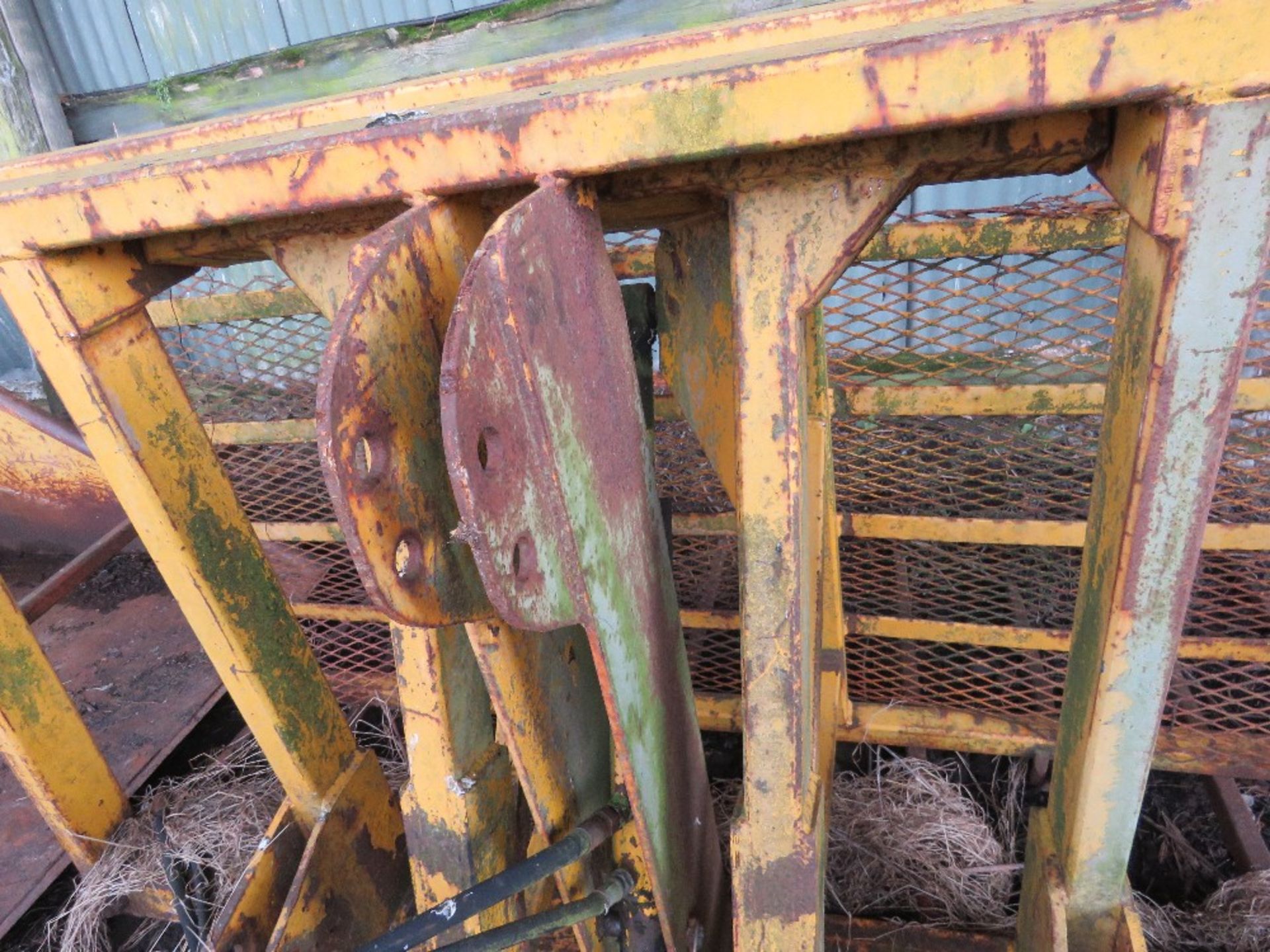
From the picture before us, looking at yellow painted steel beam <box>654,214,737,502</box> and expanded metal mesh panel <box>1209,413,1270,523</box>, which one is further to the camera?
expanded metal mesh panel <box>1209,413,1270,523</box>

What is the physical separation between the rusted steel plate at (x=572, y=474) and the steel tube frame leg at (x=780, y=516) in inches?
5.6

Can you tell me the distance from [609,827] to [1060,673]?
1.59 meters

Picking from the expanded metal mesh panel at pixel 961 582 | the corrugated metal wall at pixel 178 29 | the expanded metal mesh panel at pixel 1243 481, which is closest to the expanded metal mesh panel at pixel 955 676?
the expanded metal mesh panel at pixel 961 582

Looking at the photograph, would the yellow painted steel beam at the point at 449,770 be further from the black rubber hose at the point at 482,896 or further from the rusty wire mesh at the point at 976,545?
the rusty wire mesh at the point at 976,545

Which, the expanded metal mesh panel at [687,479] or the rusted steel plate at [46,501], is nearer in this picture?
the expanded metal mesh panel at [687,479]

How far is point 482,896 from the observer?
122cm

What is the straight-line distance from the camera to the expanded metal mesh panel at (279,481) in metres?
2.80

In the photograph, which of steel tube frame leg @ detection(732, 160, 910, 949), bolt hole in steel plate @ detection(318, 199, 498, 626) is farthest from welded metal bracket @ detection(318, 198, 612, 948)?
steel tube frame leg @ detection(732, 160, 910, 949)

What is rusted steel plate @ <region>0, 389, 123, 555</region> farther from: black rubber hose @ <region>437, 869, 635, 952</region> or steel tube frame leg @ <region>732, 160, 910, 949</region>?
steel tube frame leg @ <region>732, 160, 910, 949</region>

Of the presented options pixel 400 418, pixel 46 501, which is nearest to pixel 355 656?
pixel 46 501

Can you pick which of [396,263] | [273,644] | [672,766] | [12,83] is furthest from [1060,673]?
[12,83]

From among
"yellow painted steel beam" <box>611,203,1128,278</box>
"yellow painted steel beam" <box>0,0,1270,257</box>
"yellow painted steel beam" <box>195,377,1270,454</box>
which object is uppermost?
"yellow painted steel beam" <box>0,0,1270,257</box>

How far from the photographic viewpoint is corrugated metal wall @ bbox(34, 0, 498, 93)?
3.64m

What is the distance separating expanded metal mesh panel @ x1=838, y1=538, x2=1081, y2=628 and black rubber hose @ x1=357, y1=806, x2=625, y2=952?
1.40 meters
